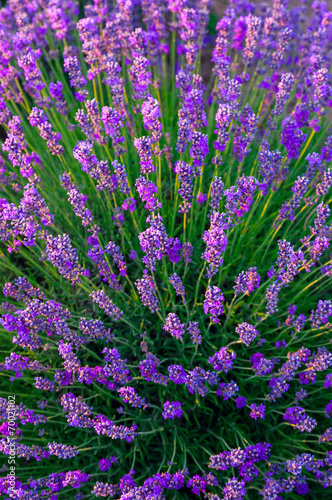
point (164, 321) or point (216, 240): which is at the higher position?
point (216, 240)

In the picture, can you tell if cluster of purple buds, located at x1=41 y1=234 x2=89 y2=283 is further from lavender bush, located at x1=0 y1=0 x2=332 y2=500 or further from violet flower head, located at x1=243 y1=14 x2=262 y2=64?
violet flower head, located at x1=243 y1=14 x2=262 y2=64

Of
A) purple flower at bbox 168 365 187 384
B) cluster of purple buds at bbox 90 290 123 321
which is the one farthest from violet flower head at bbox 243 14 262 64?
purple flower at bbox 168 365 187 384

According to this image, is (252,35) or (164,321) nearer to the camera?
(164,321)

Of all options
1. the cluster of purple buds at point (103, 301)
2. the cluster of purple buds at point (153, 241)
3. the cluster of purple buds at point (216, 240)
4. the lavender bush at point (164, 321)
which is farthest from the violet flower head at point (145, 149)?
the cluster of purple buds at point (103, 301)

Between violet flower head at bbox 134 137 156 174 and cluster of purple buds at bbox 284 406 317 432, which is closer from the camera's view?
cluster of purple buds at bbox 284 406 317 432

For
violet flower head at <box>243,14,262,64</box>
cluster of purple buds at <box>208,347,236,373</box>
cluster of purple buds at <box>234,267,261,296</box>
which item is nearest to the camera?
cluster of purple buds at <box>208,347,236,373</box>

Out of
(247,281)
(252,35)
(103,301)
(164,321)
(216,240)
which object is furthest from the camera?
(252,35)

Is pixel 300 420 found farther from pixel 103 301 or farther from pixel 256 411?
pixel 103 301

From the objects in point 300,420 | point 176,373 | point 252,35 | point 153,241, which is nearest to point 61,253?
point 153,241

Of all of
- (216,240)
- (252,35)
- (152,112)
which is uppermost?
(252,35)

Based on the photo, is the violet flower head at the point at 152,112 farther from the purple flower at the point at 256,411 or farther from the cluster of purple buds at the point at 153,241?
the purple flower at the point at 256,411
